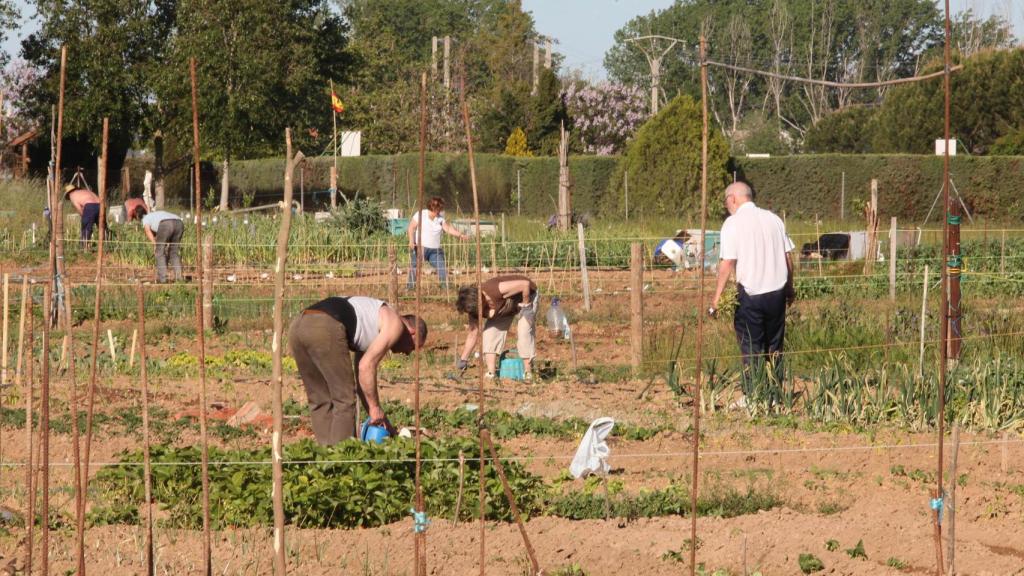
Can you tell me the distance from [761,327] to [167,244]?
8.43 meters

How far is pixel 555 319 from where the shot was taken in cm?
1135

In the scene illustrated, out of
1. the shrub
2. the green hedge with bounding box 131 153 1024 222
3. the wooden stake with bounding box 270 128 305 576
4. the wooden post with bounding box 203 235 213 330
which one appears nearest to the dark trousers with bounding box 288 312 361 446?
the wooden stake with bounding box 270 128 305 576

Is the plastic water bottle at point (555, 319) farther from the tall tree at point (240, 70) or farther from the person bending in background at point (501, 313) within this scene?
the tall tree at point (240, 70)

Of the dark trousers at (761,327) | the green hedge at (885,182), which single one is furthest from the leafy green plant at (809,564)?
the green hedge at (885,182)

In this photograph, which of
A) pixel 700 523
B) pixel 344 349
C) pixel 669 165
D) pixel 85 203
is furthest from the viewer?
pixel 669 165

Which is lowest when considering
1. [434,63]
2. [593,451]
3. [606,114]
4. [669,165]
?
[593,451]

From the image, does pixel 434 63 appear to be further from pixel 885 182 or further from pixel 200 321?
pixel 885 182

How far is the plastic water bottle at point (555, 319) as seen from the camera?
11.3 meters

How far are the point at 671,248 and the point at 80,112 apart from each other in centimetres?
1595

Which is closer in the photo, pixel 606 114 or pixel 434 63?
pixel 434 63

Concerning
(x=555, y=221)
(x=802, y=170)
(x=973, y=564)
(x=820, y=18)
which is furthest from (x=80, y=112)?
(x=820, y=18)

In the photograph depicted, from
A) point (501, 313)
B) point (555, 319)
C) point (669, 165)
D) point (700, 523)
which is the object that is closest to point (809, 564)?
point (700, 523)

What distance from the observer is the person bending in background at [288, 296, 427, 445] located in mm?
6160

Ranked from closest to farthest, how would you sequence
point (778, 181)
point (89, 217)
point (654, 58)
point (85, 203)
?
point (85, 203)
point (89, 217)
point (654, 58)
point (778, 181)
